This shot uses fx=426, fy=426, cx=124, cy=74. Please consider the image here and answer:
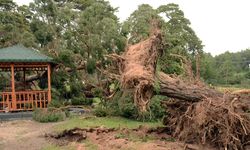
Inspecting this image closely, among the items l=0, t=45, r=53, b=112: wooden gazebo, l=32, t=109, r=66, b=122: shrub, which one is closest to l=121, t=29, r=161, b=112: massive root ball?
l=32, t=109, r=66, b=122: shrub

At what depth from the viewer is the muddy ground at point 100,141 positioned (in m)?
11.8

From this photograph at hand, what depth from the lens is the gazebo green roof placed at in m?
18.9

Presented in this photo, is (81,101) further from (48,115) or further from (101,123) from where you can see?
(101,123)

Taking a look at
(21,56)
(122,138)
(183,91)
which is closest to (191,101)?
(183,91)

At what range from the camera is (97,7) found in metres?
22.6

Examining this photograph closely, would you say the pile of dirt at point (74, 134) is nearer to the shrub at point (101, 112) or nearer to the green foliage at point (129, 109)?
the green foliage at point (129, 109)

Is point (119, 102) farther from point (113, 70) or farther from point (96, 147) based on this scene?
point (96, 147)

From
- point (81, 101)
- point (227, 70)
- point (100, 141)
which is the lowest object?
point (100, 141)

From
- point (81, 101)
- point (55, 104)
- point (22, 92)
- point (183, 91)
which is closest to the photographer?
point (183, 91)

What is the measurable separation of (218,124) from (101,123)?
5306mm

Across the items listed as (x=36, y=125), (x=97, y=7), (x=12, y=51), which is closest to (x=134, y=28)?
(x=97, y=7)

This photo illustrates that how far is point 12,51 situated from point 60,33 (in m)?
5.83

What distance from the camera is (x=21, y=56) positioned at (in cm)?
1928

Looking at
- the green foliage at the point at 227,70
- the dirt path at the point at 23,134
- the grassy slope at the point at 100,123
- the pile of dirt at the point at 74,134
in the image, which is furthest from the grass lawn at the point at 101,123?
the green foliage at the point at 227,70
